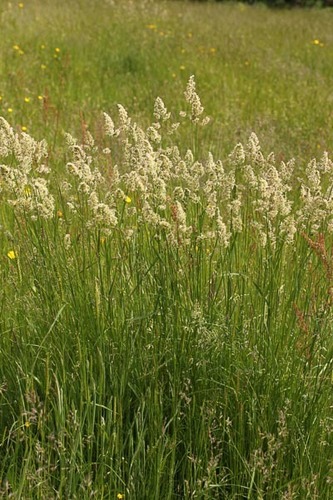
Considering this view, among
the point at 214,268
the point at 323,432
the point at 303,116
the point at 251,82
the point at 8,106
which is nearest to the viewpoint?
the point at 323,432

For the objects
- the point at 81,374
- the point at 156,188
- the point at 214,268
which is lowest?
the point at 81,374

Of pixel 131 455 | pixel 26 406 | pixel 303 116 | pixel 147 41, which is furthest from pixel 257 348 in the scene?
pixel 147 41

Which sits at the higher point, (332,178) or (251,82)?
(332,178)

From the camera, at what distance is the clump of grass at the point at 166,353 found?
211 centimetres

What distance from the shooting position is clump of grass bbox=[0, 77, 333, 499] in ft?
6.91

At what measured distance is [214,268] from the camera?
2500 millimetres

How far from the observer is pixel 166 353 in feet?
7.48

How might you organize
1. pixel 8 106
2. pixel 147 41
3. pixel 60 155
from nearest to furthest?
pixel 60 155 < pixel 8 106 < pixel 147 41

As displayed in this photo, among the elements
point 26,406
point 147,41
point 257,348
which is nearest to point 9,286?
point 26,406

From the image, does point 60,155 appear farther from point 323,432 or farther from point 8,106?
point 323,432

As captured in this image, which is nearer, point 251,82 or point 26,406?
point 26,406

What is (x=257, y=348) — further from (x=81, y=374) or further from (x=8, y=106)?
(x=8, y=106)

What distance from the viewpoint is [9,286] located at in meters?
2.62

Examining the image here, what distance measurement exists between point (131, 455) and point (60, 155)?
260 centimetres
